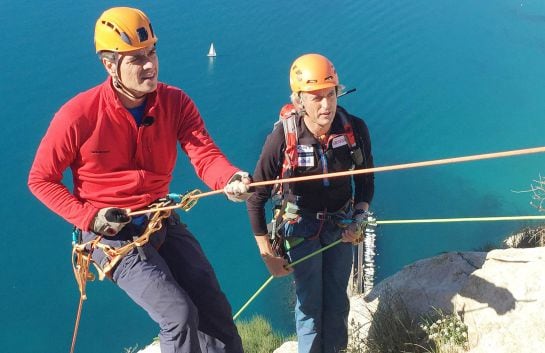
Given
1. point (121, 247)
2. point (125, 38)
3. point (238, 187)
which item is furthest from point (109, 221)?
point (125, 38)

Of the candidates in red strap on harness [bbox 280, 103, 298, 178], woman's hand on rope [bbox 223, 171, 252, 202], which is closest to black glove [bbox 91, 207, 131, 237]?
woman's hand on rope [bbox 223, 171, 252, 202]

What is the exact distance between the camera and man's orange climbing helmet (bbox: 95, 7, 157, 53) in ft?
7.64

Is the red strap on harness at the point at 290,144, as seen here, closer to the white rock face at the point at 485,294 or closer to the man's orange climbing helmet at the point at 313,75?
the man's orange climbing helmet at the point at 313,75

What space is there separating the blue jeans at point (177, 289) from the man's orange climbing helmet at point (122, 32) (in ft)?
2.49

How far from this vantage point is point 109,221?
2.32m

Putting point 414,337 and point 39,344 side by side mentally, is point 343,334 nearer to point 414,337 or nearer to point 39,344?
point 414,337

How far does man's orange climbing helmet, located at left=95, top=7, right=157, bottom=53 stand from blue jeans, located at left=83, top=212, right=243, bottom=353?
2.49 ft

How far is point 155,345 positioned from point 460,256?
2582 mm

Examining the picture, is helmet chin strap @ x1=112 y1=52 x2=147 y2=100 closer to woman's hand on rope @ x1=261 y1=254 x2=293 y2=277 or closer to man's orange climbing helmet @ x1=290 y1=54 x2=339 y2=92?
man's orange climbing helmet @ x1=290 y1=54 x2=339 y2=92

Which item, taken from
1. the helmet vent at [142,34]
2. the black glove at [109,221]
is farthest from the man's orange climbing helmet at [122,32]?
the black glove at [109,221]

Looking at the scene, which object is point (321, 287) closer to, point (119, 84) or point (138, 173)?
point (138, 173)

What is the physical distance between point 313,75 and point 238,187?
2.21ft

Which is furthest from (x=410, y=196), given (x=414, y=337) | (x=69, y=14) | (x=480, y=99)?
(x=69, y=14)

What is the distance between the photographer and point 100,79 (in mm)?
10164
